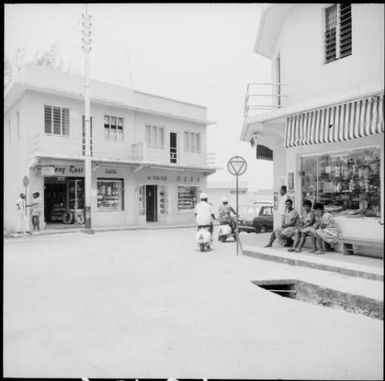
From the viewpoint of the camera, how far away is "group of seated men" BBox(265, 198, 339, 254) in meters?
6.96

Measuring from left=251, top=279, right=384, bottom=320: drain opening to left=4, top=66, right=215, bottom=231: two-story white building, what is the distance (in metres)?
11.3

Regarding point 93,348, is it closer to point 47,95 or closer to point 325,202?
point 325,202

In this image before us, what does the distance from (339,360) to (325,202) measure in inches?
238

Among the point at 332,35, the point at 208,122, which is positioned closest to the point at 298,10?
the point at 332,35

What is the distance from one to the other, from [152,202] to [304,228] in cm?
1436

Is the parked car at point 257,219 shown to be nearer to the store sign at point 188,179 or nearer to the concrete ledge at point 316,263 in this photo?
the concrete ledge at point 316,263

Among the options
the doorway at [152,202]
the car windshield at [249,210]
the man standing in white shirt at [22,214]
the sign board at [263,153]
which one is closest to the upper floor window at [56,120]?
the man standing in white shirt at [22,214]

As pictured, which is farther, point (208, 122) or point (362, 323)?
point (208, 122)

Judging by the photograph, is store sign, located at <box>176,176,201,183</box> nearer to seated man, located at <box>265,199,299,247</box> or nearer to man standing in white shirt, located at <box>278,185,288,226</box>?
man standing in white shirt, located at <box>278,185,288,226</box>

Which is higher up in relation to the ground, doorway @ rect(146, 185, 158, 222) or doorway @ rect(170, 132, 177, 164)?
doorway @ rect(170, 132, 177, 164)

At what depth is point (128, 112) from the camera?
65.3 feet

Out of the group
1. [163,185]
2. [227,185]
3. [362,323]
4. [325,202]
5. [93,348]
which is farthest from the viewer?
[227,185]

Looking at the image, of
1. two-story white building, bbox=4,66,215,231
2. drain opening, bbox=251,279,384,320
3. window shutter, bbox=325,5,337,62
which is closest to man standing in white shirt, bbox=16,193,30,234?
two-story white building, bbox=4,66,215,231

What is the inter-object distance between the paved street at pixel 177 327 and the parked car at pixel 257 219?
759 cm
